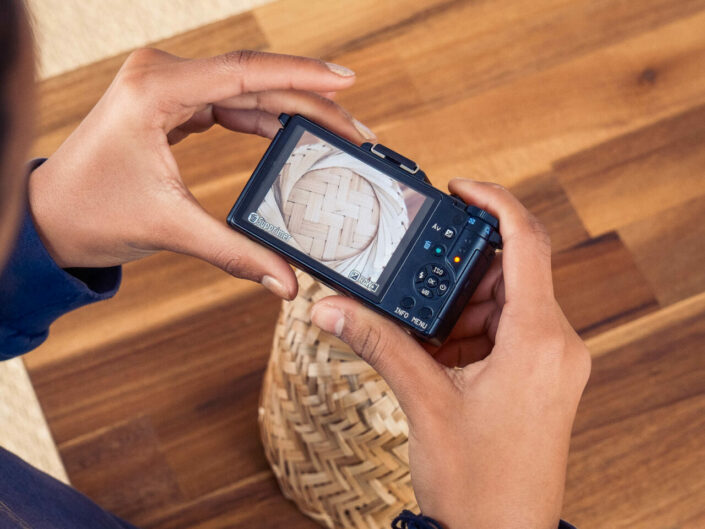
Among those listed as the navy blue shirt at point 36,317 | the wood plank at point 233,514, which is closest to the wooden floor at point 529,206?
the wood plank at point 233,514

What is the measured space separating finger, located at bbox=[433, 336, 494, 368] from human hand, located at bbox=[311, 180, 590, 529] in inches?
5.6

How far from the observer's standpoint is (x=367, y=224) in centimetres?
68

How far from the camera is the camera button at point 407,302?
0.66 m

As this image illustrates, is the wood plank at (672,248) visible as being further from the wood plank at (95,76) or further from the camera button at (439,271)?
the wood plank at (95,76)

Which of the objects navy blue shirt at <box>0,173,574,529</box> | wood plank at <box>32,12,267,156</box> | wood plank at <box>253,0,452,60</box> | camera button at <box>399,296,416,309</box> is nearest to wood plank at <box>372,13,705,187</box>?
wood plank at <box>253,0,452,60</box>

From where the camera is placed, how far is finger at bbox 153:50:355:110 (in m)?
0.68

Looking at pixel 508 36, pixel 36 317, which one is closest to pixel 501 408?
pixel 36 317

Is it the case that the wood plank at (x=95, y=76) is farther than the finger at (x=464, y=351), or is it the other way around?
the wood plank at (x=95, y=76)

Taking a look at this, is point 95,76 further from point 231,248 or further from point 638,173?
point 638,173

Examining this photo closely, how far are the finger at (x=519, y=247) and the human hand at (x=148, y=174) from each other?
181 millimetres

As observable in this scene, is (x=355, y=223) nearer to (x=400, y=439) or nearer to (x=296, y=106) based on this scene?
(x=296, y=106)

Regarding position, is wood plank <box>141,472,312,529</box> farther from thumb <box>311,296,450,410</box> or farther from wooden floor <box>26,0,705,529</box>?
thumb <box>311,296,450,410</box>

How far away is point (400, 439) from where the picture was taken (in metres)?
0.78

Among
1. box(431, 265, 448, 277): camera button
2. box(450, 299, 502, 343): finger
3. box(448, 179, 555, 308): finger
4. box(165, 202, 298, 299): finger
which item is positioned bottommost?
box(450, 299, 502, 343): finger
